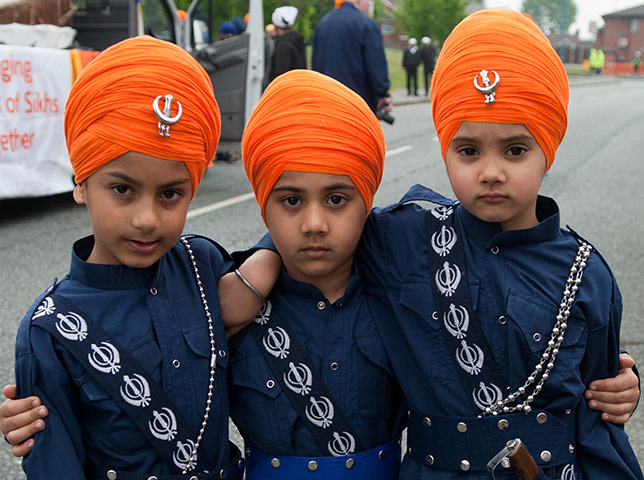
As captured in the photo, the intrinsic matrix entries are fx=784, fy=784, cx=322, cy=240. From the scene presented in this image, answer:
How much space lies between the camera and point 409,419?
1978mm

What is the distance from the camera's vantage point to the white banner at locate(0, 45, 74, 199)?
21.3 ft

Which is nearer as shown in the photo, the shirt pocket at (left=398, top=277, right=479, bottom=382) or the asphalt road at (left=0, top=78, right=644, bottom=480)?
the shirt pocket at (left=398, top=277, right=479, bottom=382)

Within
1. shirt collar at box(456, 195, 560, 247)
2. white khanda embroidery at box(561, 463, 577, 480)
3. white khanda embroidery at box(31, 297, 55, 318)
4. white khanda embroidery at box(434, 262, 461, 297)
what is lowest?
white khanda embroidery at box(561, 463, 577, 480)

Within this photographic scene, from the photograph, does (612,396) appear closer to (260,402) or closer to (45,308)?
(260,402)

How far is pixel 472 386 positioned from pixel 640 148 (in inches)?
483

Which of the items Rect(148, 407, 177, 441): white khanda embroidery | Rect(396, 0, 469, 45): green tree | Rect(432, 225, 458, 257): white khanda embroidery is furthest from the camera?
Rect(396, 0, 469, 45): green tree

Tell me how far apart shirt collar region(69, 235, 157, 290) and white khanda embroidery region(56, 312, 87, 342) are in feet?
0.32

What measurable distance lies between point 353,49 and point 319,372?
19.7 ft

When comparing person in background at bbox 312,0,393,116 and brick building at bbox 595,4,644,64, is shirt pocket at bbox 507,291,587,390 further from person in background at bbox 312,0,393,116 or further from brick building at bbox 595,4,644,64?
brick building at bbox 595,4,644,64

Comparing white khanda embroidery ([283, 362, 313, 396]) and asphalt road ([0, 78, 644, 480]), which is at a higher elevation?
white khanda embroidery ([283, 362, 313, 396])

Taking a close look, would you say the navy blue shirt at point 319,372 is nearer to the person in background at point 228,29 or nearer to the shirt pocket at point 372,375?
the shirt pocket at point 372,375

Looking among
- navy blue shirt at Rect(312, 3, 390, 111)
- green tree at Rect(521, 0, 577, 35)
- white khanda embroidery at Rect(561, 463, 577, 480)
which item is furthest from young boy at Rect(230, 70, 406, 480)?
green tree at Rect(521, 0, 577, 35)

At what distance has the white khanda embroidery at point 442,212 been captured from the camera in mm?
1962

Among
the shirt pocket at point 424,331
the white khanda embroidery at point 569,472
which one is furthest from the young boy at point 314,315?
the white khanda embroidery at point 569,472
